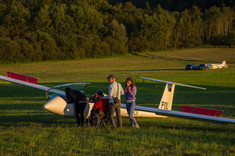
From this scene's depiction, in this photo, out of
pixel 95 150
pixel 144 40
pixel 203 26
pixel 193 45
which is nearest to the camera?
pixel 95 150

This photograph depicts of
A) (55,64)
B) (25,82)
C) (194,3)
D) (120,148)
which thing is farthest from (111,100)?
(194,3)

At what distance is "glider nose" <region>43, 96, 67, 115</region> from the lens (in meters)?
10.1

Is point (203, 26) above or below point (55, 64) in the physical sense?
above

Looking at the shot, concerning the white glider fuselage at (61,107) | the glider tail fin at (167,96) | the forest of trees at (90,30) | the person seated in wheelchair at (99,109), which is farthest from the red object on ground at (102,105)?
the forest of trees at (90,30)

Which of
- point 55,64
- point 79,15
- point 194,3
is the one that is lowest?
point 55,64

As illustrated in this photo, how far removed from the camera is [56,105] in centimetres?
1020

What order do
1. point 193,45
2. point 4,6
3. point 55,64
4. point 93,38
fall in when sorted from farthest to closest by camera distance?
→ point 193,45, point 93,38, point 4,6, point 55,64

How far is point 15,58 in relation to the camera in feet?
221

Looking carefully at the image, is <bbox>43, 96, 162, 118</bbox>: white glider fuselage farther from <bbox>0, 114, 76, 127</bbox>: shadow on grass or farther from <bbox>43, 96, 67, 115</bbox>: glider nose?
<bbox>0, 114, 76, 127</bbox>: shadow on grass

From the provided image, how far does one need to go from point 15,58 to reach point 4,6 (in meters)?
21.6

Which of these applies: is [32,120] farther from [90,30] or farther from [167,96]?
[90,30]

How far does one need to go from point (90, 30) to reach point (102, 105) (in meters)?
82.7

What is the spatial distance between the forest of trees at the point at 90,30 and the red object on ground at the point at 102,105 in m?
61.3

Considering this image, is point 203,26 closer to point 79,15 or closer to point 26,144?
point 79,15
